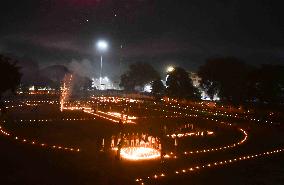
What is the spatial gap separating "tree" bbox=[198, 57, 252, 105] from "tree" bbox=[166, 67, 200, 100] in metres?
3.24

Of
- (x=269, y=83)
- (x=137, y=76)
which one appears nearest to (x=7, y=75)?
(x=269, y=83)

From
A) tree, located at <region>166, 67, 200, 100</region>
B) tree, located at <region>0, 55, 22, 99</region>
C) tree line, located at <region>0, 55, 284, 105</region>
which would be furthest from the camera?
tree, located at <region>166, 67, 200, 100</region>

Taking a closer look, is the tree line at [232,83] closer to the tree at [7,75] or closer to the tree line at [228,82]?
the tree line at [228,82]

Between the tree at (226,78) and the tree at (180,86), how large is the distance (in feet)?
10.6

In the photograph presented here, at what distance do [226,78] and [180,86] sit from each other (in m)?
11.1

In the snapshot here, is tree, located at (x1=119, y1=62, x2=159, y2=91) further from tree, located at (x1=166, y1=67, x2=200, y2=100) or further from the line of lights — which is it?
the line of lights

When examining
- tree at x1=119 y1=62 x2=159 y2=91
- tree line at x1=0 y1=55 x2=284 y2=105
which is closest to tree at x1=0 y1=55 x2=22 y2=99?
tree line at x1=0 y1=55 x2=284 y2=105

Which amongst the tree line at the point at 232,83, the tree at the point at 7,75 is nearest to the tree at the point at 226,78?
the tree line at the point at 232,83

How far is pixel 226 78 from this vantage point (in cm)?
5772

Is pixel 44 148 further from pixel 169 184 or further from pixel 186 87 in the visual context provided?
pixel 186 87

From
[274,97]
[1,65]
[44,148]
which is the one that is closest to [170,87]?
[274,97]

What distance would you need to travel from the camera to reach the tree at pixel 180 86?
6538cm

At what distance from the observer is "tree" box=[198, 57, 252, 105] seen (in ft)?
179

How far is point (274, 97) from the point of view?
49.2 m
